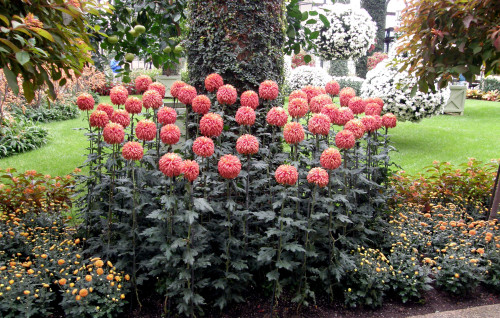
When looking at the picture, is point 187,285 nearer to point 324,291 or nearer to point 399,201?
point 324,291

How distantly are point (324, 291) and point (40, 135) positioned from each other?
22.8ft

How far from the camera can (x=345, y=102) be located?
3.21 metres

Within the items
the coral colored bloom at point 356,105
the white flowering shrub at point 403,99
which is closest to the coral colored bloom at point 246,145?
the coral colored bloom at point 356,105

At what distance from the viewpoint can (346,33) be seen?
31.8 feet

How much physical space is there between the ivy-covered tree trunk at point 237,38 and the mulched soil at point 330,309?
1699 millimetres

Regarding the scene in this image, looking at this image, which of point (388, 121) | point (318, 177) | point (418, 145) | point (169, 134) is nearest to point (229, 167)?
point (169, 134)

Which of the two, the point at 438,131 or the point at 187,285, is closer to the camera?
the point at 187,285

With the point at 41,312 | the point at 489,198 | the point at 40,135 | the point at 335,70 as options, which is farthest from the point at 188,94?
the point at 335,70

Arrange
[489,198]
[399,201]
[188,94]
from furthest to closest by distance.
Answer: [489,198] → [399,201] → [188,94]

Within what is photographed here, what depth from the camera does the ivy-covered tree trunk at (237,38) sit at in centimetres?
307

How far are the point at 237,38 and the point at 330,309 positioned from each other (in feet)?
7.13

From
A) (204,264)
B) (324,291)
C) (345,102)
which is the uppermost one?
(345,102)

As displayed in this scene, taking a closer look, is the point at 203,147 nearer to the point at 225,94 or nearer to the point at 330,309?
the point at 225,94

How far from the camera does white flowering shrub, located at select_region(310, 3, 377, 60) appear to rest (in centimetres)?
970
